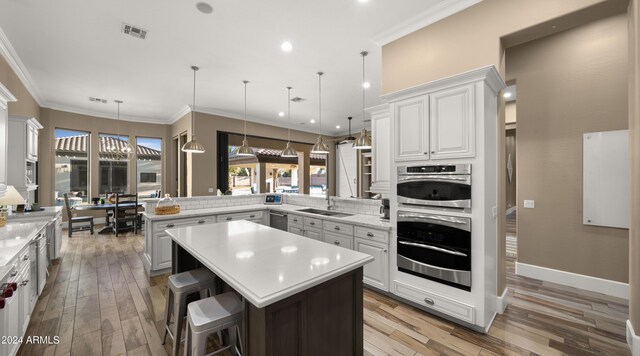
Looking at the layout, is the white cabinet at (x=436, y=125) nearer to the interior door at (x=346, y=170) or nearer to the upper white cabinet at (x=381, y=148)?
the upper white cabinet at (x=381, y=148)

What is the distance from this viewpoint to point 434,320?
2.53 m

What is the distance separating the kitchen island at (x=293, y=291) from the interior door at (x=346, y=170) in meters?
7.20

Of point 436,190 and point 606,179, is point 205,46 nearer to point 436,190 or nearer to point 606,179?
point 436,190

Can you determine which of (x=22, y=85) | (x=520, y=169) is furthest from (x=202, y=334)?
(x=22, y=85)

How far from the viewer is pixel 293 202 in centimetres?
535

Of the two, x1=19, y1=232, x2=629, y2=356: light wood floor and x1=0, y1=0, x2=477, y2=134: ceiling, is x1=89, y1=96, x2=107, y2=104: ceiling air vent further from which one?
x1=19, y1=232, x2=629, y2=356: light wood floor

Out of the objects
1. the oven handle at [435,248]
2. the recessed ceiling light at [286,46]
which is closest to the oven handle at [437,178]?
the oven handle at [435,248]

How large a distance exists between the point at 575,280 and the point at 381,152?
2946mm

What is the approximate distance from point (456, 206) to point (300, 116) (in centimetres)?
566

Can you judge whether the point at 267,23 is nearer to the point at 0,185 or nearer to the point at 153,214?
the point at 153,214

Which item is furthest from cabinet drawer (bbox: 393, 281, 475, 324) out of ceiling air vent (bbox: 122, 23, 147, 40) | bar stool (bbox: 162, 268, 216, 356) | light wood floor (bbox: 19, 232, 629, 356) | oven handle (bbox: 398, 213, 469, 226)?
ceiling air vent (bbox: 122, 23, 147, 40)

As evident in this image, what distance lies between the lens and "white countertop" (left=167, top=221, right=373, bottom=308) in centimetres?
127

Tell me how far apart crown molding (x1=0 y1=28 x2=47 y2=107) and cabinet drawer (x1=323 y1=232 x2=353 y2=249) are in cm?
484

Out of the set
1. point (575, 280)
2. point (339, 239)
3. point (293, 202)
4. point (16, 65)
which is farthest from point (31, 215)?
point (575, 280)
